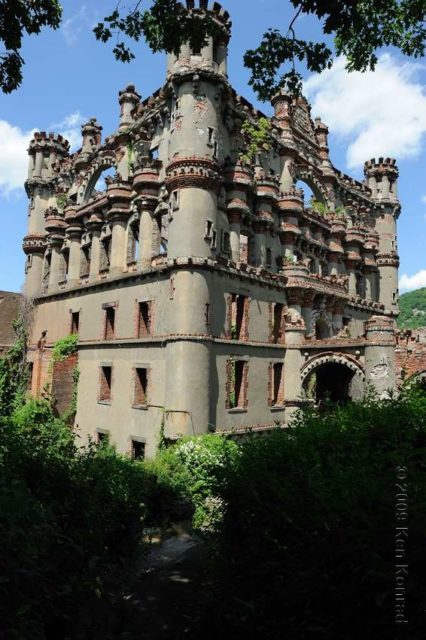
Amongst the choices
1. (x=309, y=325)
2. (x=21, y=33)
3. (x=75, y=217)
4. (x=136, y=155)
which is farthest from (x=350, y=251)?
(x=21, y=33)

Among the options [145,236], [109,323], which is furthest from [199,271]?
[109,323]

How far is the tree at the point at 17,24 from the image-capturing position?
8.45 m

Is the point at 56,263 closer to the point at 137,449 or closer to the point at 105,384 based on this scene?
the point at 105,384

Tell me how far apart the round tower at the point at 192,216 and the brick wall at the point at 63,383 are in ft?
30.4

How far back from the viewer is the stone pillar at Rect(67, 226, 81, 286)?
29.2 meters

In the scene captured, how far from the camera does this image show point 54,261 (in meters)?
31.5

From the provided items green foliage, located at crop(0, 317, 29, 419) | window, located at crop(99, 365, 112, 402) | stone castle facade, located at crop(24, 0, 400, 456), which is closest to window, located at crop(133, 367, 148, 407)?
stone castle facade, located at crop(24, 0, 400, 456)

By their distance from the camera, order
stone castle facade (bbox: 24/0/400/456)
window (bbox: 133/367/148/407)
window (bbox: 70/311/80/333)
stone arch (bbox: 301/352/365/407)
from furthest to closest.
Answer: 1. window (bbox: 70/311/80/333)
2. stone arch (bbox: 301/352/365/407)
3. window (bbox: 133/367/148/407)
4. stone castle facade (bbox: 24/0/400/456)

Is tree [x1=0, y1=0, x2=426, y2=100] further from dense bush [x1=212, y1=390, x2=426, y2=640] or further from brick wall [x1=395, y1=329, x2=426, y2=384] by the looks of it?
brick wall [x1=395, y1=329, x2=426, y2=384]

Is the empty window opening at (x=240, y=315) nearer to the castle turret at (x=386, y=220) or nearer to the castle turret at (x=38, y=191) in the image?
the castle turret at (x=38, y=191)

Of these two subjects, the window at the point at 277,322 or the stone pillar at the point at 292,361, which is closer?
the stone pillar at the point at 292,361

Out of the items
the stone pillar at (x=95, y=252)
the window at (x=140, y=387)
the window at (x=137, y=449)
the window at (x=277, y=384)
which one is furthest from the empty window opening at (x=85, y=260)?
the window at (x=277, y=384)

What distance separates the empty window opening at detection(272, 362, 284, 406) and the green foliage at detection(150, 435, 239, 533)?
6189mm

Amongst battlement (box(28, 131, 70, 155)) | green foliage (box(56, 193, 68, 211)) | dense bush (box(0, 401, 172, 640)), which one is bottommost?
dense bush (box(0, 401, 172, 640))
